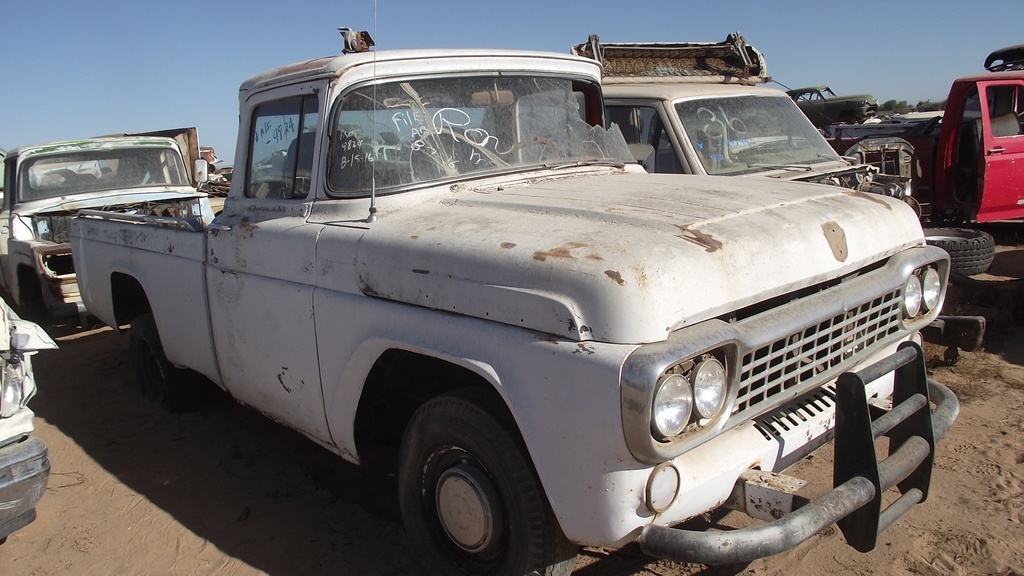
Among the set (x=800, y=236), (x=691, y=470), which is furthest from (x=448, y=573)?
(x=800, y=236)

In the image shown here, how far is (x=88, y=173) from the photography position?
7.81 meters

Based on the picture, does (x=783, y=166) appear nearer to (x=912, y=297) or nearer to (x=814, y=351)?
(x=912, y=297)

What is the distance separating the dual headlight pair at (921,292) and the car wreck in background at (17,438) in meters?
3.40

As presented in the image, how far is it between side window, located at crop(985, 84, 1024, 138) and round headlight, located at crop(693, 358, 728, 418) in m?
8.09

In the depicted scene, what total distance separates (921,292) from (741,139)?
10.2 ft

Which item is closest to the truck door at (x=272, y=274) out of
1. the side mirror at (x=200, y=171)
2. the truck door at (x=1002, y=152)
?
the side mirror at (x=200, y=171)

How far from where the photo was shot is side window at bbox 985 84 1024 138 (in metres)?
8.30

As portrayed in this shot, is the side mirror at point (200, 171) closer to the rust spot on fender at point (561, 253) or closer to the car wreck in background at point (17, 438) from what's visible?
the car wreck in background at point (17, 438)

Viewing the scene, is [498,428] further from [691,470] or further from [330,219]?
[330,219]

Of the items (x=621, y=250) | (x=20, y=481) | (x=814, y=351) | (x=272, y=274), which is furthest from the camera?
(x=272, y=274)

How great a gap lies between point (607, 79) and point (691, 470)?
506 cm

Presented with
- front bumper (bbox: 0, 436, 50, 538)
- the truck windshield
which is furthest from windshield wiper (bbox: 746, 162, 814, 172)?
the truck windshield

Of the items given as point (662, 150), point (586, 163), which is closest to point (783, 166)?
point (662, 150)

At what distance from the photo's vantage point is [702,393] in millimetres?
2088
